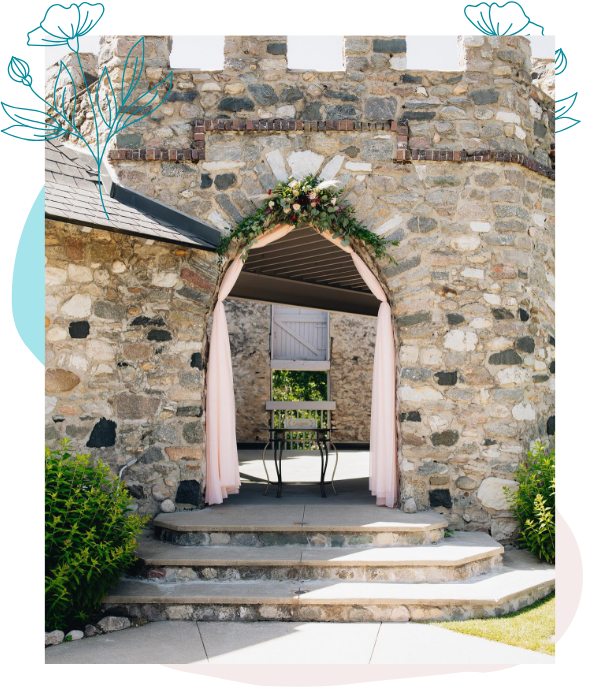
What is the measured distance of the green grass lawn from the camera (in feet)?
12.6

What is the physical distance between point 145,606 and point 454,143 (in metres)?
4.86

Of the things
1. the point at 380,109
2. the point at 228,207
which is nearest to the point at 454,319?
the point at 380,109

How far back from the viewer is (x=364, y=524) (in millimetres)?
5176

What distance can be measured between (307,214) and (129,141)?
6.14ft

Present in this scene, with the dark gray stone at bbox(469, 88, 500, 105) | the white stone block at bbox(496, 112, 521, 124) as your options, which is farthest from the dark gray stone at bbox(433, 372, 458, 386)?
the dark gray stone at bbox(469, 88, 500, 105)

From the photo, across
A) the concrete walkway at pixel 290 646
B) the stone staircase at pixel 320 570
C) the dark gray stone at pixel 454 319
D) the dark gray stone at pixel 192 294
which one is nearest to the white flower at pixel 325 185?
the dark gray stone at pixel 192 294

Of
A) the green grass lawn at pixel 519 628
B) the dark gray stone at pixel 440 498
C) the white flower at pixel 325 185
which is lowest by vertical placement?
the green grass lawn at pixel 519 628

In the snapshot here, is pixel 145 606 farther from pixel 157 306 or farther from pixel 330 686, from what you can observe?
pixel 157 306

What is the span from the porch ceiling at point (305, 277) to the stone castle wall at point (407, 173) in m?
1.16

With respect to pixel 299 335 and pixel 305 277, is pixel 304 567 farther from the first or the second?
pixel 299 335

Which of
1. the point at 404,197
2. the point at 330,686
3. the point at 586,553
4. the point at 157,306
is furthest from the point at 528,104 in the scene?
the point at 330,686

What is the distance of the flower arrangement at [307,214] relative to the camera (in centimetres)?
565

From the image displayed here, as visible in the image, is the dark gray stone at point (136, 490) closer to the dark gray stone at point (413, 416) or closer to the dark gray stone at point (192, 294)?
the dark gray stone at point (192, 294)

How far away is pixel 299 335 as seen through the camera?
14.0 m
